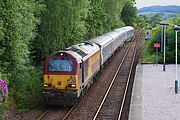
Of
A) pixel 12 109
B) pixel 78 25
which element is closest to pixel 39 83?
pixel 12 109

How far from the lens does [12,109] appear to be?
1881 centimetres

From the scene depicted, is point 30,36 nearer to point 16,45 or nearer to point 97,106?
point 16,45

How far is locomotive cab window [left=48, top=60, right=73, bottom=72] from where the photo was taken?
19359mm

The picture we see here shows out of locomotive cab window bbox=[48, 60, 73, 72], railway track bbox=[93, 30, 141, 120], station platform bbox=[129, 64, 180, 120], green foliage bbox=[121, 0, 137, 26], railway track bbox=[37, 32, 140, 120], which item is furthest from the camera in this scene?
green foliage bbox=[121, 0, 137, 26]

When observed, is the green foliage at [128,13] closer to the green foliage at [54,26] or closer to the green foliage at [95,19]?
the green foliage at [95,19]

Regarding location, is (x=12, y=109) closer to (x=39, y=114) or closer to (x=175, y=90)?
(x=39, y=114)

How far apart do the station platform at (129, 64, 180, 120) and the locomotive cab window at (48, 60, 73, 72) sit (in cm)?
371

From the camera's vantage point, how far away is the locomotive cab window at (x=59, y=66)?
63.5ft

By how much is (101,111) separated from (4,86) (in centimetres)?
614

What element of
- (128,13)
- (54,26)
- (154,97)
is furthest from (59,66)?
(128,13)

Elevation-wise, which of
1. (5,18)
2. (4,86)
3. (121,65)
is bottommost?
(121,65)

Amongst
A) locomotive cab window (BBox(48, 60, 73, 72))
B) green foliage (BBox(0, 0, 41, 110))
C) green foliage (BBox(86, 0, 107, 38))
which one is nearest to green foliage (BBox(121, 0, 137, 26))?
green foliage (BBox(86, 0, 107, 38))

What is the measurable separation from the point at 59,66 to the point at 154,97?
6.06 m

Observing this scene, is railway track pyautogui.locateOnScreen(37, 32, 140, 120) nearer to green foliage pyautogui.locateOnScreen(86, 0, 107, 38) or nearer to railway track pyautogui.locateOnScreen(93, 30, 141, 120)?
railway track pyautogui.locateOnScreen(93, 30, 141, 120)
